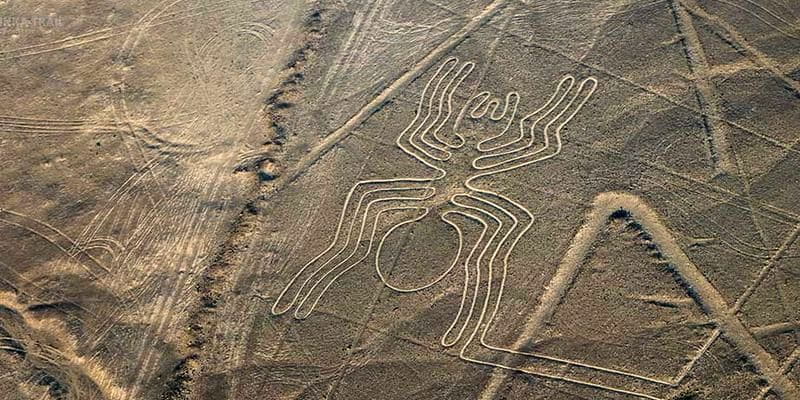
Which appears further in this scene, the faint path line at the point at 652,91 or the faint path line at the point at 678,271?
the faint path line at the point at 652,91

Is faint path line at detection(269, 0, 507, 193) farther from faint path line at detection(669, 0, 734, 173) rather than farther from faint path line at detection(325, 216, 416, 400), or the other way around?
faint path line at detection(669, 0, 734, 173)

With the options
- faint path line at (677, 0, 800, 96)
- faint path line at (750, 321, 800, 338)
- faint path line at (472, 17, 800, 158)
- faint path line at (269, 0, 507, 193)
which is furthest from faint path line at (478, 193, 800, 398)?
faint path line at (269, 0, 507, 193)

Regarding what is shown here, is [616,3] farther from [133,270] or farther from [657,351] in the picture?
[133,270]

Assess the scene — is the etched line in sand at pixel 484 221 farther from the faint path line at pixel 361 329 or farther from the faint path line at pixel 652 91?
the faint path line at pixel 652 91

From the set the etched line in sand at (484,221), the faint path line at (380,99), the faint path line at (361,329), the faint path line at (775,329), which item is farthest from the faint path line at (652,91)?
the faint path line at (361,329)

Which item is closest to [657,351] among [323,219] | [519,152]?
[519,152]

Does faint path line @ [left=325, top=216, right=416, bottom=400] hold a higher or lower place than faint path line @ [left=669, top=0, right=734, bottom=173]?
lower
